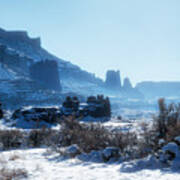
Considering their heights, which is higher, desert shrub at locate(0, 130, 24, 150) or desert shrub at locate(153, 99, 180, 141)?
desert shrub at locate(153, 99, 180, 141)

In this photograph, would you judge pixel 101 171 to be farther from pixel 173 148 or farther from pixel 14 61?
pixel 14 61

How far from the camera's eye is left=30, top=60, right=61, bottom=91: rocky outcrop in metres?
166

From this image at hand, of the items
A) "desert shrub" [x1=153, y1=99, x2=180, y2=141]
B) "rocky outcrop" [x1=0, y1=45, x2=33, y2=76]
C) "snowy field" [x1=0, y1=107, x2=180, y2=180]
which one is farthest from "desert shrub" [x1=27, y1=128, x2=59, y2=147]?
"rocky outcrop" [x1=0, y1=45, x2=33, y2=76]

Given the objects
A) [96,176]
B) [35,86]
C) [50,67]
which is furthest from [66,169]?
[50,67]

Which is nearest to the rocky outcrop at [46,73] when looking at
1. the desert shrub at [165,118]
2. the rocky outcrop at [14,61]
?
the rocky outcrop at [14,61]

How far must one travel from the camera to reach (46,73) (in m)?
169

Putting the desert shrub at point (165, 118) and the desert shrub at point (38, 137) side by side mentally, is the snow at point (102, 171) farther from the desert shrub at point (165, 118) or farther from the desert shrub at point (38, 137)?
the desert shrub at point (38, 137)

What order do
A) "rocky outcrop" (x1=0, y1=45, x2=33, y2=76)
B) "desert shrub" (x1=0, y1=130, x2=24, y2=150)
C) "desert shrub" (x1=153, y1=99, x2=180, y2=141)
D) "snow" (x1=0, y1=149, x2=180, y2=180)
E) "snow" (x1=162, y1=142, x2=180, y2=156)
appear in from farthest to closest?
1. "rocky outcrop" (x1=0, y1=45, x2=33, y2=76)
2. "desert shrub" (x1=0, y1=130, x2=24, y2=150)
3. "desert shrub" (x1=153, y1=99, x2=180, y2=141)
4. "snow" (x1=162, y1=142, x2=180, y2=156)
5. "snow" (x1=0, y1=149, x2=180, y2=180)

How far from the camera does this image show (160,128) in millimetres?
7844

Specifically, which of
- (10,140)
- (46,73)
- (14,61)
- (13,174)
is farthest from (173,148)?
(14,61)

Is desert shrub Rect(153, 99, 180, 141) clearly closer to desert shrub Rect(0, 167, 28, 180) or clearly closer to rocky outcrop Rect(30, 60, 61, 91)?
desert shrub Rect(0, 167, 28, 180)

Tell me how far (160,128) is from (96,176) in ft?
12.3

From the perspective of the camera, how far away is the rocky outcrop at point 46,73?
166125 mm

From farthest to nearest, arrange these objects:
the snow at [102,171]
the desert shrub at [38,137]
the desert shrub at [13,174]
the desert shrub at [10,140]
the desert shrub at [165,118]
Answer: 1. the desert shrub at [38,137]
2. the desert shrub at [10,140]
3. the desert shrub at [165,118]
4. the desert shrub at [13,174]
5. the snow at [102,171]
